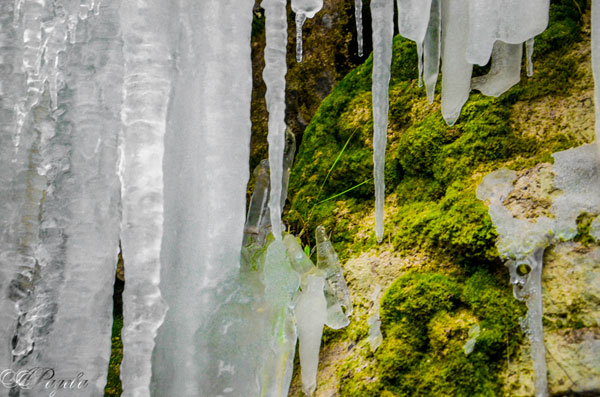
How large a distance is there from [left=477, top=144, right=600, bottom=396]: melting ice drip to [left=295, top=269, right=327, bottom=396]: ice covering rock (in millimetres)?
680

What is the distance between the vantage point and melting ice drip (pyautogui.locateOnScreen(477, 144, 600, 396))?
1.69 metres

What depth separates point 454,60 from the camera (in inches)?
81.6

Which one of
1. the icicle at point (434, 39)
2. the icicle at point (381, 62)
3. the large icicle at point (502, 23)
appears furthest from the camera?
the icicle at point (434, 39)

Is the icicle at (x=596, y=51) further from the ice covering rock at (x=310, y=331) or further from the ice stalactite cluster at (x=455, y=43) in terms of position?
the ice covering rock at (x=310, y=331)

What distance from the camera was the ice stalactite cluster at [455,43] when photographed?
1.84 m

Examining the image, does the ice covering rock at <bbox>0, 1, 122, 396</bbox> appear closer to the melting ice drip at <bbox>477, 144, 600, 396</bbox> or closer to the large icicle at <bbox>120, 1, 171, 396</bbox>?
the large icicle at <bbox>120, 1, 171, 396</bbox>

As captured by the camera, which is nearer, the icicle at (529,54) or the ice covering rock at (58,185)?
the ice covering rock at (58,185)

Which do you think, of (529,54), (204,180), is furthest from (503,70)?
(204,180)

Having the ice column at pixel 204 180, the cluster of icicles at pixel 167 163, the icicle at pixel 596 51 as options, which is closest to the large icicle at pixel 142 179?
the cluster of icicles at pixel 167 163

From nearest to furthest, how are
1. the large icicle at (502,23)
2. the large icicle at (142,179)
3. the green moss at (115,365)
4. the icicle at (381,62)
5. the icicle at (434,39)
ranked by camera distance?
the large icicle at (142,179), the large icicle at (502,23), the icicle at (381,62), the icicle at (434,39), the green moss at (115,365)

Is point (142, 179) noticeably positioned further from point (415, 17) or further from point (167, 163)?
point (415, 17)

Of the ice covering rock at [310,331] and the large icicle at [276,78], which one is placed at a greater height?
the large icicle at [276,78]

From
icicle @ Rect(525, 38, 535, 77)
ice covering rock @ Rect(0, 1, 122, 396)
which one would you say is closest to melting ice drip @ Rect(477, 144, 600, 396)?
icicle @ Rect(525, 38, 535, 77)

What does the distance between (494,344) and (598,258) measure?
16.1 inches
